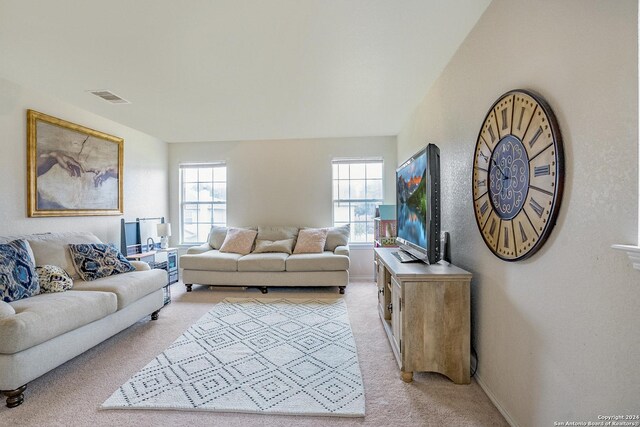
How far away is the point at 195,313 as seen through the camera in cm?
339

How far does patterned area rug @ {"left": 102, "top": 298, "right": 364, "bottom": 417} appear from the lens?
178cm

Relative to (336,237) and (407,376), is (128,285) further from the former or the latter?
(336,237)

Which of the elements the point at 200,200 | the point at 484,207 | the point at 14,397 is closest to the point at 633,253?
the point at 484,207

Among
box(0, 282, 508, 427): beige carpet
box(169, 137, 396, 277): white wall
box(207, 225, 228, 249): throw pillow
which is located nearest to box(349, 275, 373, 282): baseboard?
box(169, 137, 396, 277): white wall

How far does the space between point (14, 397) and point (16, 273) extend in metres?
Answer: 0.96

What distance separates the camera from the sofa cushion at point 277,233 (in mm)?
4875

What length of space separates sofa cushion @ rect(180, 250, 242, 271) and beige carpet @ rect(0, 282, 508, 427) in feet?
4.92

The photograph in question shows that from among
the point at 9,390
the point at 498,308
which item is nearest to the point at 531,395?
the point at 498,308

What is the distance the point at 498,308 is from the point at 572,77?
4.07 feet

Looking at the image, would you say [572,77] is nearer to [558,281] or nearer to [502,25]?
[502,25]

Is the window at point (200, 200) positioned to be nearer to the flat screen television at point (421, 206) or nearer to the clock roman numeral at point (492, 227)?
the flat screen television at point (421, 206)

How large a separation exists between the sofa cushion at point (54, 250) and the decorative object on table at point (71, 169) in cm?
35

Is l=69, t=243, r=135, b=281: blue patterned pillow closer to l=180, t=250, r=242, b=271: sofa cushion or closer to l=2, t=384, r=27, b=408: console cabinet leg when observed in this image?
l=180, t=250, r=242, b=271: sofa cushion

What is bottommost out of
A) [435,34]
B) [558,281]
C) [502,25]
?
[558,281]
